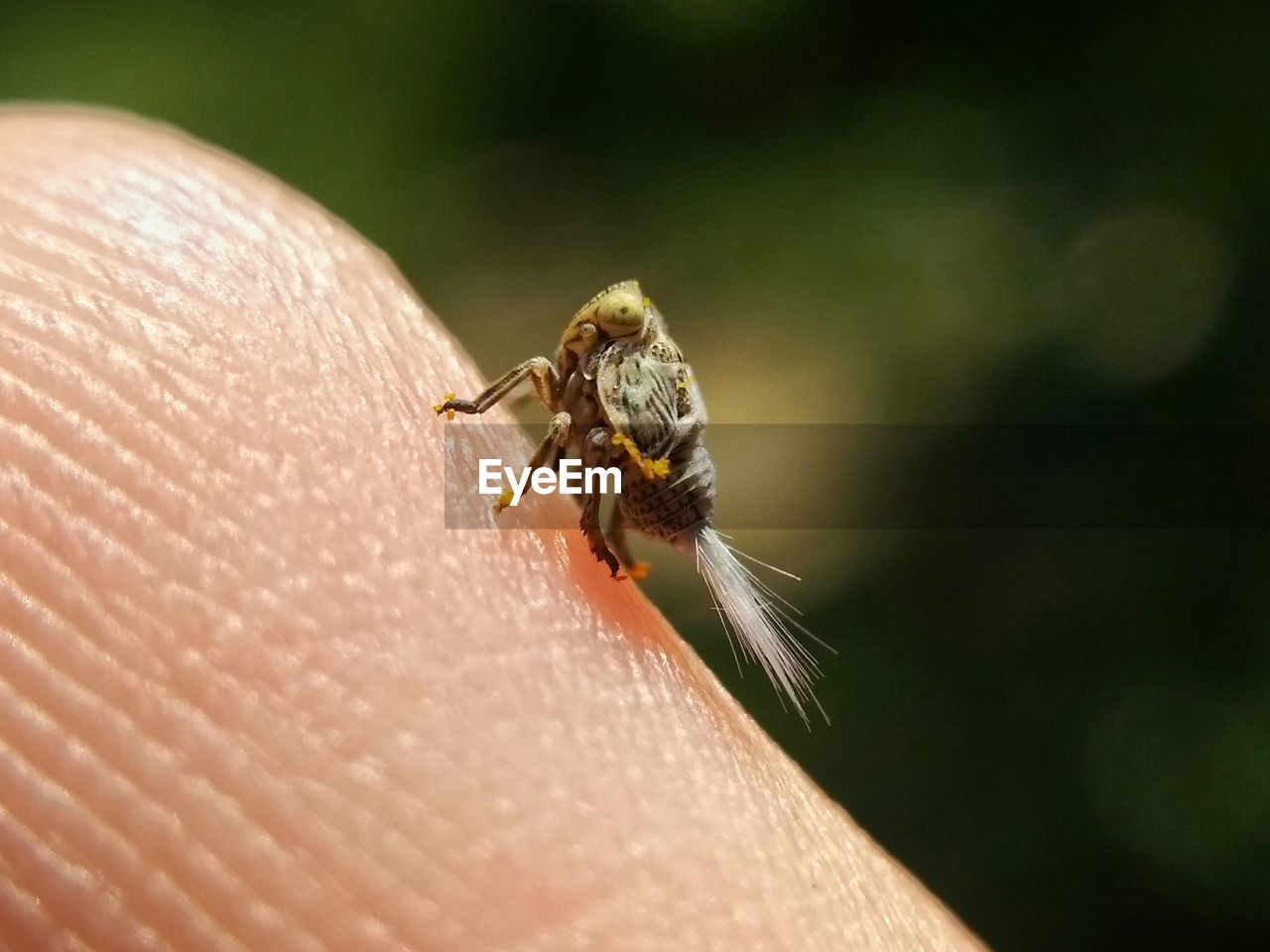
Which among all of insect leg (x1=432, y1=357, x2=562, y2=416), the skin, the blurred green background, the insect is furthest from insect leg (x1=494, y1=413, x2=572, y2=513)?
the blurred green background

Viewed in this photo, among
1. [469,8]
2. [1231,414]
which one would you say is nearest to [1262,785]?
[1231,414]

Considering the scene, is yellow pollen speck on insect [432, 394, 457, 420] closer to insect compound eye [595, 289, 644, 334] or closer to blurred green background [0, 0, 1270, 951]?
insect compound eye [595, 289, 644, 334]

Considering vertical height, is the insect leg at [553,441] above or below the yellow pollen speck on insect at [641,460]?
above

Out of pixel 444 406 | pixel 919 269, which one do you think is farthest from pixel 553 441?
pixel 919 269

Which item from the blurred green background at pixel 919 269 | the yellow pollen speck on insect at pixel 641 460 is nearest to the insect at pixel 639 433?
the yellow pollen speck on insect at pixel 641 460

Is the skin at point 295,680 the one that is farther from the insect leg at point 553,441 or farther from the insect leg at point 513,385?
the insect leg at point 553,441

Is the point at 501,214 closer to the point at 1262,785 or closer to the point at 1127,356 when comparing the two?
the point at 1127,356
